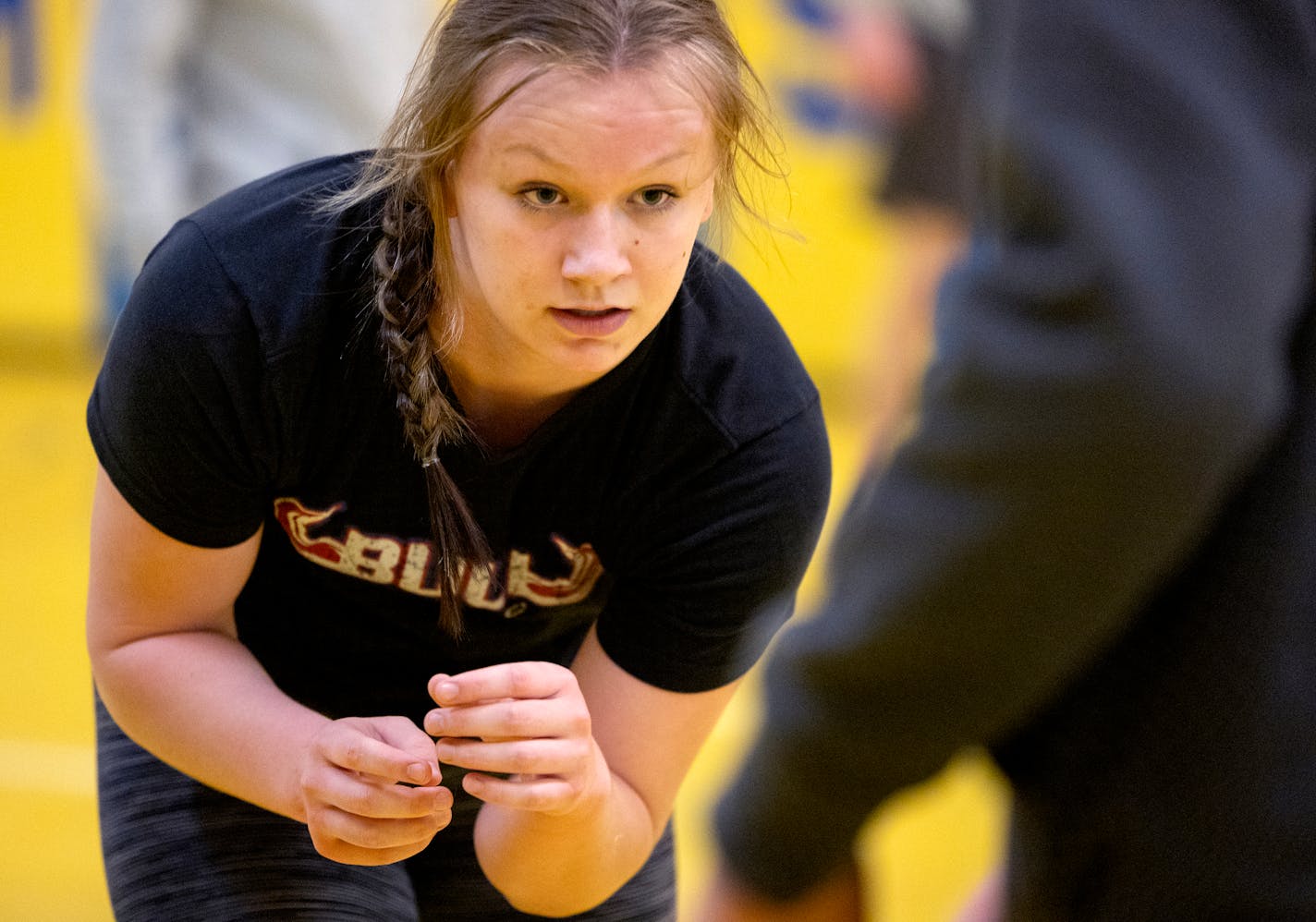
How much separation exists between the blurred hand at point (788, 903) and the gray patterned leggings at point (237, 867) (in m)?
0.36

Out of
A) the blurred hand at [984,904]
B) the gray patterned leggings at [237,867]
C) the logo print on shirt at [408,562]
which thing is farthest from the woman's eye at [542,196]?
the blurred hand at [984,904]

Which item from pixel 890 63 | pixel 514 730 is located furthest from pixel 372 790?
pixel 890 63

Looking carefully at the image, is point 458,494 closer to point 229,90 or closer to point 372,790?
point 372,790

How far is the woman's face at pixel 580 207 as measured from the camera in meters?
0.73

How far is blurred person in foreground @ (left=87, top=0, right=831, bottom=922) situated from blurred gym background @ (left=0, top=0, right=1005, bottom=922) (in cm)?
19

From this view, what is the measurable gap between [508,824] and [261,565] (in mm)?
229

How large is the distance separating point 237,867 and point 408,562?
246 millimetres

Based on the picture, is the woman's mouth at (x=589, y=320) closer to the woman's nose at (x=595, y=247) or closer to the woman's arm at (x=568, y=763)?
the woman's nose at (x=595, y=247)

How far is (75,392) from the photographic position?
372cm

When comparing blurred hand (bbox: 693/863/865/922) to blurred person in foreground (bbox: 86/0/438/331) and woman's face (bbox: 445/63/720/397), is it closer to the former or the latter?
woman's face (bbox: 445/63/720/397)

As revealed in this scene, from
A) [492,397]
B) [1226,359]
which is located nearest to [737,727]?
[492,397]

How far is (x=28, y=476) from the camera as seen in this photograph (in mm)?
3104

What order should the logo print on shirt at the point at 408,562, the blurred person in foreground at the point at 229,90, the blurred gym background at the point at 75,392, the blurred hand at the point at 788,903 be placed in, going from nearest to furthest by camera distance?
1. the blurred hand at the point at 788,903
2. the logo print on shirt at the point at 408,562
3. the blurred person in foreground at the point at 229,90
4. the blurred gym background at the point at 75,392

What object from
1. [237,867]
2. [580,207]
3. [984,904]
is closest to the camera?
[580,207]
